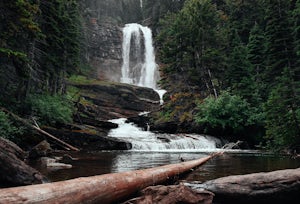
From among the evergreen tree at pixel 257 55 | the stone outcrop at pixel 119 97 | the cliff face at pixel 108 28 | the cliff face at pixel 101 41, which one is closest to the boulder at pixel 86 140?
the evergreen tree at pixel 257 55

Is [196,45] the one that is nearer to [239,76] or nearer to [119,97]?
[239,76]

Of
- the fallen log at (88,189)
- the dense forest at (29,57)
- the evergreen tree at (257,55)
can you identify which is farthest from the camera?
the evergreen tree at (257,55)

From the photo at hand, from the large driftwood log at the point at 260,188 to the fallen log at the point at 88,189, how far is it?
1.40 m

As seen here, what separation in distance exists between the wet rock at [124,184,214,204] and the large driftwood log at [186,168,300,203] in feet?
2.16

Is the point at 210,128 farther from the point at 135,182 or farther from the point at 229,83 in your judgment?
the point at 135,182

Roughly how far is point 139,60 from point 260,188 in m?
54.7

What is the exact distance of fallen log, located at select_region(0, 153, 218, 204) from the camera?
3.45 m

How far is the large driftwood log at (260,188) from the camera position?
5.52 metres

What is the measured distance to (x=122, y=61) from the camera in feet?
198

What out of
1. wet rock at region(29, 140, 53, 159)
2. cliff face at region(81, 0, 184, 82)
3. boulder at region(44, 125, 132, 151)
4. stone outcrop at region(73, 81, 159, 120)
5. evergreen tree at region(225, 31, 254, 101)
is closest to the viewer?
wet rock at region(29, 140, 53, 159)

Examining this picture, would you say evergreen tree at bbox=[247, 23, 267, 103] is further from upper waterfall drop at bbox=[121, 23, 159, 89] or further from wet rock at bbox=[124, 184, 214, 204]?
wet rock at bbox=[124, 184, 214, 204]

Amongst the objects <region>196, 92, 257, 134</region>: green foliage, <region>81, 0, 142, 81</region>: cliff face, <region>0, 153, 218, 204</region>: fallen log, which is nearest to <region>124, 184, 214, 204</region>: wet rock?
<region>0, 153, 218, 204</region>: fallen log

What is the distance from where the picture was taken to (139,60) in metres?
59.2

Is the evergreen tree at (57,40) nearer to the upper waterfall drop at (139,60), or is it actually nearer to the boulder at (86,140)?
the boulder at (86,140)
